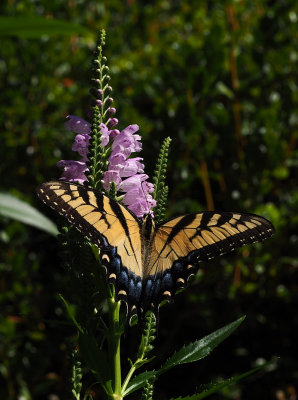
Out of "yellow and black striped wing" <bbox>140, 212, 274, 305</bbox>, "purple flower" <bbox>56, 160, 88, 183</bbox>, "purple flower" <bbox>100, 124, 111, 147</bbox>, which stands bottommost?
"yellow and black striped wing" <bbox>140, 212, 274, 305</bbox>

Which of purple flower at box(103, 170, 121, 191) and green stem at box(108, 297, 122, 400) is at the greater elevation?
purple flower at box(103, 170, 121, 191)

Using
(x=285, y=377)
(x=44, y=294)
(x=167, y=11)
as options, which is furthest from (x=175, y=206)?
(x=167, y=11)

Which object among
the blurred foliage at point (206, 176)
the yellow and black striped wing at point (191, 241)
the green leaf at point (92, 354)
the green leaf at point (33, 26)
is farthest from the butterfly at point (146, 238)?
the blurred foliage at point (206, 176)

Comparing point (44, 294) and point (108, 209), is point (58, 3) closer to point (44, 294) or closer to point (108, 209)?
point (44, 294)

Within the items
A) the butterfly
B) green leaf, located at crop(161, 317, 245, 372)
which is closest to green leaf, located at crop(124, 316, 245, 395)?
green leaf, located at crop(161, 317, 245, 372)

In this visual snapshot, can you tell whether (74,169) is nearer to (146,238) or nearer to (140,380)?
(146,238)

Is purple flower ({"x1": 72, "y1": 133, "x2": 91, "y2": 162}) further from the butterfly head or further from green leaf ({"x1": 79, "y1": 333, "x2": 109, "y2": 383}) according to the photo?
green leaf ({"x1": 79, "y1": 333, "x2": 109, "y2": 383})
